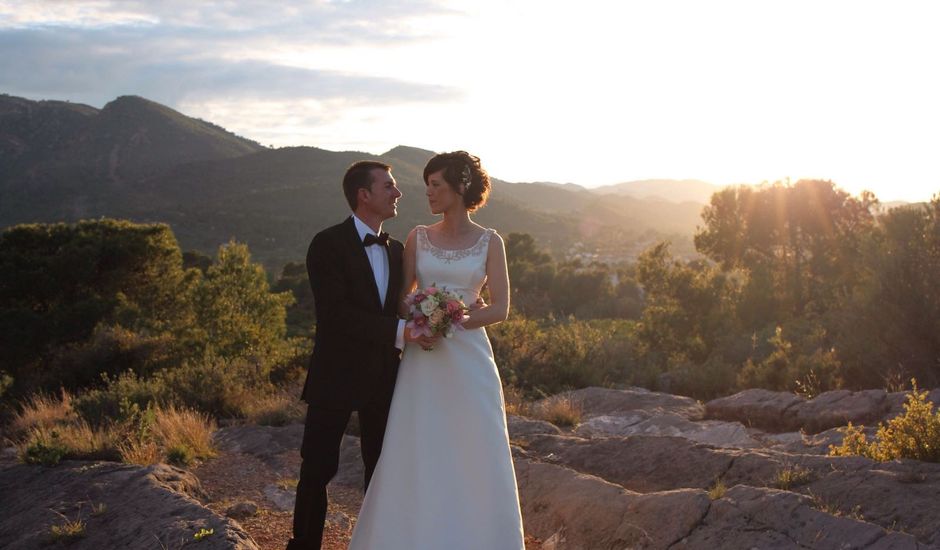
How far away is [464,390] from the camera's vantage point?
4562 millimetres

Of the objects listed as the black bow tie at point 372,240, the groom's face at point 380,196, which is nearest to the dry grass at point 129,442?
the black bow tie at point 372,240

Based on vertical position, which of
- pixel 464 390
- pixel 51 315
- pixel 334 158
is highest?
pixel 334 158

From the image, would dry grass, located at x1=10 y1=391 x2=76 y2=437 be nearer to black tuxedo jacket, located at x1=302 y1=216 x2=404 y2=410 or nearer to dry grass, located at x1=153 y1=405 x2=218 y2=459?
dry grass, located at x1=153 y1=405 x2=218 y2=459

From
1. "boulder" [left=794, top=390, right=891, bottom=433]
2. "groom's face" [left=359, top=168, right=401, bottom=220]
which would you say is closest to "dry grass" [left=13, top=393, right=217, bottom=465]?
"groom's face" [left=359, top=168, right=401, bottom=220]

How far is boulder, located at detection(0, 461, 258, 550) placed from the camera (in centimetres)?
496

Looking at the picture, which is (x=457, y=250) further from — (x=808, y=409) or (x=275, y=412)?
(x=808, y=409)

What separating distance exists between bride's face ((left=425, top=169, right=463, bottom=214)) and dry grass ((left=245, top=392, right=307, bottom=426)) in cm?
612

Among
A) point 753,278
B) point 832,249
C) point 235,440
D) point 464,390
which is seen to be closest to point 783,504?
point 464,390

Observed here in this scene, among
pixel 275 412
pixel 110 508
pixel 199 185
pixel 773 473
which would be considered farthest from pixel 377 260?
pixel 199 185

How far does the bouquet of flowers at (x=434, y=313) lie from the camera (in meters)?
4.21

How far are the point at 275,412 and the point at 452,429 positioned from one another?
253 inches

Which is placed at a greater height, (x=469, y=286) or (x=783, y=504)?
(x=469, y=286)

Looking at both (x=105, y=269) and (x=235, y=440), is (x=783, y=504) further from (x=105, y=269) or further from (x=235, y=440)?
(x=105, y=269)

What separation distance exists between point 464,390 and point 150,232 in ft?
81.7
